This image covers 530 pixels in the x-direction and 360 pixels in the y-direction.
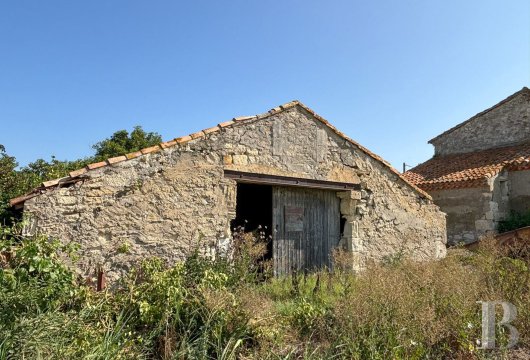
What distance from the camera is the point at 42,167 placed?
10.5m

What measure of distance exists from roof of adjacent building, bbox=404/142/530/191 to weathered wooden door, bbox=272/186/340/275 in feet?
21.9

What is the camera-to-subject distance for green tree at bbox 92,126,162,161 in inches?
690

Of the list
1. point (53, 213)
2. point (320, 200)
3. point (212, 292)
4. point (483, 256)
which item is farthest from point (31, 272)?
point (483, 256)

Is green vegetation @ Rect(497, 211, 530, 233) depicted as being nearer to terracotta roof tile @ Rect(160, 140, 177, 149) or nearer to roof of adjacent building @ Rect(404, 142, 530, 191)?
roof of adjacent building @ Rect(404, 142, 530, 191)

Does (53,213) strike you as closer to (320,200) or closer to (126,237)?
(126,237)

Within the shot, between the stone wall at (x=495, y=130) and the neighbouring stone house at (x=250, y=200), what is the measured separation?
7.84 metres

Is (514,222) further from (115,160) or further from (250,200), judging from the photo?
(115,160)

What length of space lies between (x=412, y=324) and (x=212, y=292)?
221cm

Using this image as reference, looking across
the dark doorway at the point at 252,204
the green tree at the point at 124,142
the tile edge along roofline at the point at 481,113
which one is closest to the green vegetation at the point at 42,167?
the green tree at the point at 124,142

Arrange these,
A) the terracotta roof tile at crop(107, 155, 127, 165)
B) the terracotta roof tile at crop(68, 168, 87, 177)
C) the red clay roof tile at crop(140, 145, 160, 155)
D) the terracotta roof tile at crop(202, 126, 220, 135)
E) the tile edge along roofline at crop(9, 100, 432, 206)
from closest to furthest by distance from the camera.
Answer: the tile edge along roofline at crop(9, 100, 432, 206) → the terracotta roof tile at crop(68, 168, 87, 177) → the terracotta roof tile at crop(107, 155, 127, 165) → the red clay roof tile at crop(140, 145, 160, 155) → the terracotta roof tile at crop(202, 126, 220, 135)

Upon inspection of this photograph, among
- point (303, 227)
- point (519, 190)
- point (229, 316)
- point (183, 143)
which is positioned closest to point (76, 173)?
point (183, 143)

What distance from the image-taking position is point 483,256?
5562 millimetres

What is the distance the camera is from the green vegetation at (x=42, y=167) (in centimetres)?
652

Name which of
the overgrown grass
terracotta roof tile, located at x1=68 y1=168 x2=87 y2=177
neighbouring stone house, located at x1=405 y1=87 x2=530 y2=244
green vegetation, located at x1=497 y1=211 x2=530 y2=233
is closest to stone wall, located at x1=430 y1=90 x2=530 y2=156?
neighbouring stone house, located at x1=405 y1=87 x2=530 y2=244
